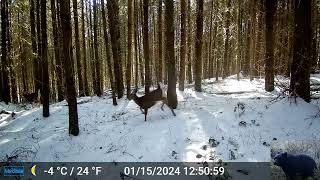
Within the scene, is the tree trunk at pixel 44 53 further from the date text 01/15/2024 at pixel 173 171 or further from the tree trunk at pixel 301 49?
the tree trunk at pixel 301 49

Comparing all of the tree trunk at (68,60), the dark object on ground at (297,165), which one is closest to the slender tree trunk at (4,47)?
the tree trunk at (68,60)

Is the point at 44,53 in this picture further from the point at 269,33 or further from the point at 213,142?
the point at 269,33

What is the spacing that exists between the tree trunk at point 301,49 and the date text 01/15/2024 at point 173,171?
16.5 ft

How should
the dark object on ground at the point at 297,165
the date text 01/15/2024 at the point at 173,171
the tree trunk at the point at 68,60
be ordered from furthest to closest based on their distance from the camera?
the tree trunk at the point at 68,60, the date text 01/15/2024 at the point at 173,171, the dark object on ground at the point at 297,165

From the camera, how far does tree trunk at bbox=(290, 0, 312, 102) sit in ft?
37.9

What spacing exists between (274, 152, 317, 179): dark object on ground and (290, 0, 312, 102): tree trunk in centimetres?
496

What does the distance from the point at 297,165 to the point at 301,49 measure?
5753 millimetres

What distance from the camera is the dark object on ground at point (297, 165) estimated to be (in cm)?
692

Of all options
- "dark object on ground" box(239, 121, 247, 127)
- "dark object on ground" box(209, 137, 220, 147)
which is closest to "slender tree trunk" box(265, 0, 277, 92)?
"dark object on ground" box(239, 121, 247, 127)

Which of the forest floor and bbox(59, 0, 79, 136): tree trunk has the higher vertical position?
bbox(59, 0, 79, 136): tree trunk

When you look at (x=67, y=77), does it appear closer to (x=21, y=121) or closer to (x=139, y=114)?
(x=139, y=114)

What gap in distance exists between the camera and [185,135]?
1057cm

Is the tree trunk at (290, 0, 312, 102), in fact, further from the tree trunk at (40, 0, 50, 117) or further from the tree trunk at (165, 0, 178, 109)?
the tree trunk at (40, 0, 50, 117)

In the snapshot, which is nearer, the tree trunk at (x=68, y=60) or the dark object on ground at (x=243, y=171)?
the dark object on ground at (x=243, y=171)
